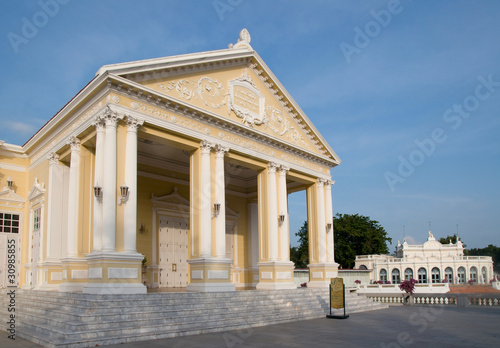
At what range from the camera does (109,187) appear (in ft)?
41.1

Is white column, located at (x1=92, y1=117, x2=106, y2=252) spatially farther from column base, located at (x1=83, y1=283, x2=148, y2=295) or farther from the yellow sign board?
the yellow sign board

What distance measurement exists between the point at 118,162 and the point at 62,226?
440 centimetres

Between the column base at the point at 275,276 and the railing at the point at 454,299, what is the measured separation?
7068 millimetres

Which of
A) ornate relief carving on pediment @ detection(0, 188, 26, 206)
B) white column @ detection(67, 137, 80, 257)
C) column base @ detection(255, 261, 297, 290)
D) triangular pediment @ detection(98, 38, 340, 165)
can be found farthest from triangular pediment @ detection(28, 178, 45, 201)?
column base @ detection(255, 261, 297, 290)

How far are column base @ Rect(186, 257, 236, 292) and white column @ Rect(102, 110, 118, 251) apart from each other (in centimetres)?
333

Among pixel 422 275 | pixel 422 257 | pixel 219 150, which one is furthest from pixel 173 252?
pixel 422 257

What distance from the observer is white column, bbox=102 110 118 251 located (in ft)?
40.3

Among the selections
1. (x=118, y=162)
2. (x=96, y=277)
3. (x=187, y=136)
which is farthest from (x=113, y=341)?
(x=187, y=136)

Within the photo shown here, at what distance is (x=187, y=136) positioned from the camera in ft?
49.5

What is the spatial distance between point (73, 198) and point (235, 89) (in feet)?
23.5

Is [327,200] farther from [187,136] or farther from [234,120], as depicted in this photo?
[187,136]

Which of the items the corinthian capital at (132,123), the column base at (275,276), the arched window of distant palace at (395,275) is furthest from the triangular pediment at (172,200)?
the arched window of distant palace at (395,275)

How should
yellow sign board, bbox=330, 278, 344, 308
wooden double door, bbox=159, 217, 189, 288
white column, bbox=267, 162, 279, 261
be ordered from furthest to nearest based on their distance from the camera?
wooden double door, bbox=159, 217, 189, 288 → white column, bbox=267, 162, 279, 261 → yellow sign board, bbox=330, 278, 344, 308

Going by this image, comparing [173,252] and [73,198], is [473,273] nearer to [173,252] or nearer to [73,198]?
[173,252]
